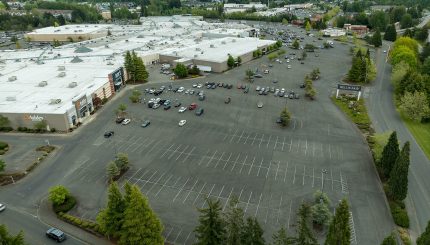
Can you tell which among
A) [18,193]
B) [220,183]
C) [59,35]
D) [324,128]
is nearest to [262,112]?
[324,128]

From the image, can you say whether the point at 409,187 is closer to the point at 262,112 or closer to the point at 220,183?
the point at 220,183

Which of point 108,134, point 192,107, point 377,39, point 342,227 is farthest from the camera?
point 377,39

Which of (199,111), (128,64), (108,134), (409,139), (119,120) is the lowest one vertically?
(409,139)

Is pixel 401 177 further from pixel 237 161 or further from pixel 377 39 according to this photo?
pixel 377 39

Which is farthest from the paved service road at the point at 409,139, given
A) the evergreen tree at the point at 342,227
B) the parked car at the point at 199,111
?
the parked car at the point at 199,111

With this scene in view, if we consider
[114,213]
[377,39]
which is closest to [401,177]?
[114,213]

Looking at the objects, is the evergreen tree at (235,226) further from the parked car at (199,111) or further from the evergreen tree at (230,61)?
the evergreen tree at (230,61)

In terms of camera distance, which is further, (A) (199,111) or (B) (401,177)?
(A) (199,111)

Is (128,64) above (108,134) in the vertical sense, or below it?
above

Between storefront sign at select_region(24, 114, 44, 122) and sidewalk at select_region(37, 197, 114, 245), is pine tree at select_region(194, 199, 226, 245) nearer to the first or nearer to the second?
sidewalk at select_region(37, 197, 114, 245)
